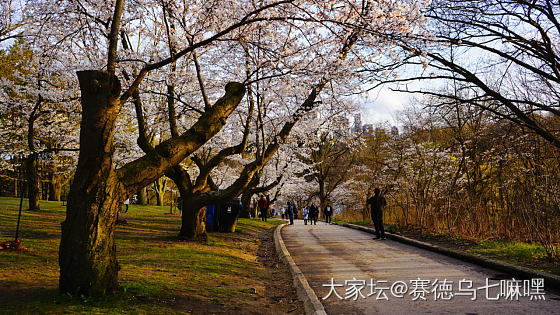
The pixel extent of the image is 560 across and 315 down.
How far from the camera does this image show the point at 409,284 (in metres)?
6.65

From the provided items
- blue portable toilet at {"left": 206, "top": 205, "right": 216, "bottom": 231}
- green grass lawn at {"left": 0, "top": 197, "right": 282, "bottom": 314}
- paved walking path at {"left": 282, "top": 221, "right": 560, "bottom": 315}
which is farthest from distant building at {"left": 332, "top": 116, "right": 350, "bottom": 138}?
paved walking path at {"left": 282, "top": 221, "right": 560, "bottom": 315}

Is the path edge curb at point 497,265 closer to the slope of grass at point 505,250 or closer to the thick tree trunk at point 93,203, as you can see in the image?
the slope of grass at point 505,250

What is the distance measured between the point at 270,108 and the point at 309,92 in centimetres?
419

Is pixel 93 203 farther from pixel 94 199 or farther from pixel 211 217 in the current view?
pixel 211 217

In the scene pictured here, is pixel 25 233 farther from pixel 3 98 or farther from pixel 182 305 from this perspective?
pixel 3 98

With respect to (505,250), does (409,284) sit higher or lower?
lower

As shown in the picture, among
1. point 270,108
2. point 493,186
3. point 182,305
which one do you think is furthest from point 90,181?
point 270,108

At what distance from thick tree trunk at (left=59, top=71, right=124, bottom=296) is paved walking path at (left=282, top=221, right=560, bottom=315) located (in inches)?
127

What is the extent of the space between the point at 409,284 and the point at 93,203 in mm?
5334

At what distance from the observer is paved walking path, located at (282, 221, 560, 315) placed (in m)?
5.19

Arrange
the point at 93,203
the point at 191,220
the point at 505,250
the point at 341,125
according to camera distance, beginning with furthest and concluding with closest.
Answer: the point at 341,125, the point at 191,220, the point at 505,250, the point at 93,203

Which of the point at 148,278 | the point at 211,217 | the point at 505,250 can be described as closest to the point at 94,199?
the point at 148,278

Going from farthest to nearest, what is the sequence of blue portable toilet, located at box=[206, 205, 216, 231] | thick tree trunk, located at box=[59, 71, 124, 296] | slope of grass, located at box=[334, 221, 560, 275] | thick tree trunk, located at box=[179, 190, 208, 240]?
blue portable toilet, located at box=[206, 205, 216, 231], thick tree trunk, located at box=[179, 190, 208, 240], slope of grass, located at box=[334, 221, 560, 275], thick tree trunk, located at box=[59, 71, 124, 296]

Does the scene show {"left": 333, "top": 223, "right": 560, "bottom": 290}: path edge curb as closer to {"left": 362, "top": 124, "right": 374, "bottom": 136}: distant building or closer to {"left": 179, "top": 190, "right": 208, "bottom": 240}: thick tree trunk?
{"left": 179, "top": 190, "right": 208, "bottom": 240}: thick tree trunk
